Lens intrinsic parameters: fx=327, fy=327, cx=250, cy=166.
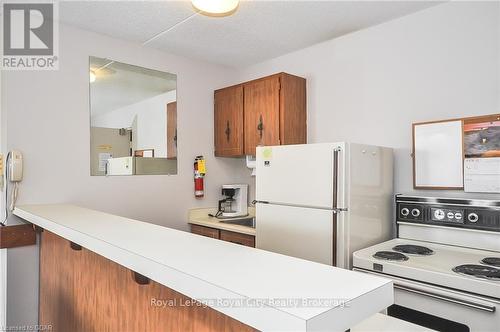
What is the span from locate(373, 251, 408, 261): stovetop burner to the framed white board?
2.04 feet

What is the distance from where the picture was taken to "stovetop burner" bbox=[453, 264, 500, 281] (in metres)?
1.49

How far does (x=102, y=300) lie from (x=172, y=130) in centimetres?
174

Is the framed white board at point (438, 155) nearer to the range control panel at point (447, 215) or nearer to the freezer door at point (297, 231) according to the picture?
the range control panel at point (447, 215)

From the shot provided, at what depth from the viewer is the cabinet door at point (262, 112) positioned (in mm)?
2836

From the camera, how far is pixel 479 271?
5.11 ft

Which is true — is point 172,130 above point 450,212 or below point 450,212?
above

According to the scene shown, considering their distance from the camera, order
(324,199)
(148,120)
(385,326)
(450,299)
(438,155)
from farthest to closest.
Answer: (148,120) < (438,155) < (324,199) < (450,299) < (385,326)

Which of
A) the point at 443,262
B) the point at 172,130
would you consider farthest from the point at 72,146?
the point at 443,262

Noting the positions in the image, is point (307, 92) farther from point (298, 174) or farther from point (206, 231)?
point (206, 231)

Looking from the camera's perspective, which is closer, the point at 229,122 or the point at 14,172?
the point at 14,172

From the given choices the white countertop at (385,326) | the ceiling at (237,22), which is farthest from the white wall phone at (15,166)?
the white countertop at (385,326)

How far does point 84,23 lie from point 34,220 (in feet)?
4.94

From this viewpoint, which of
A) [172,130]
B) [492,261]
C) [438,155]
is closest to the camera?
[492,261]

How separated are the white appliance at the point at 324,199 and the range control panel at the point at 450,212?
143mm
